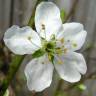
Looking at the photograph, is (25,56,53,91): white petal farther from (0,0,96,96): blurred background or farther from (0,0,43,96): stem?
(0,0,96,96): blurred background

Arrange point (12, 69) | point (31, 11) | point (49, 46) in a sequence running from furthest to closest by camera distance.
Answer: point (31, 11), point (49, 46), point (12, 69)

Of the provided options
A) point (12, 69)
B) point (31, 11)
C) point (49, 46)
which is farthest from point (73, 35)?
point (31, 11)

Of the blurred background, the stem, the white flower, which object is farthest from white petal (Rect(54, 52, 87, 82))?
the blurred background

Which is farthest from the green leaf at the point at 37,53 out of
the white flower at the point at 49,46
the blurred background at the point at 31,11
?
the blurred background at the point at 31,11

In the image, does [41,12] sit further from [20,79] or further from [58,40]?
[20,79]

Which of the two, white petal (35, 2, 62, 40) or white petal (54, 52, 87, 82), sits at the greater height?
white petal (35, 2, 62, 40)

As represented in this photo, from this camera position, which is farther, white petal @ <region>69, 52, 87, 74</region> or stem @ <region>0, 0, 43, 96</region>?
white petal @ <region>69, 52, 87, 74</region>

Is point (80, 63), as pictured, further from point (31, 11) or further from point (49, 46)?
point (31, 11)
